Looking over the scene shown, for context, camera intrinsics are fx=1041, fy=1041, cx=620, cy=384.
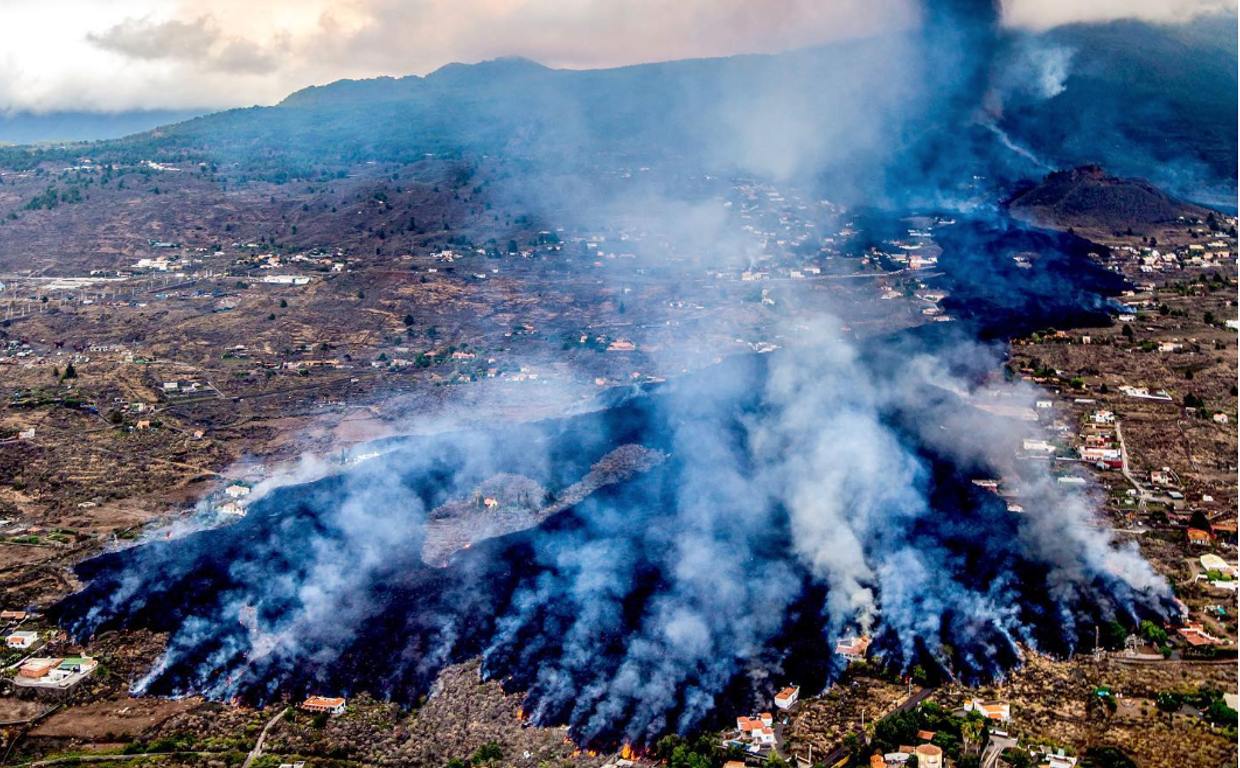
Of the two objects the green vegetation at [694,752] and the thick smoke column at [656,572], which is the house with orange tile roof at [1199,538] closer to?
the thick smoke column at [656,572]

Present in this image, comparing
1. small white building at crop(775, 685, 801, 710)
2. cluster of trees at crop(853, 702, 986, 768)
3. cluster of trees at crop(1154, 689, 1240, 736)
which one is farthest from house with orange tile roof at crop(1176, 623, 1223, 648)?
small white building at crop(775, 685, 801, 710)

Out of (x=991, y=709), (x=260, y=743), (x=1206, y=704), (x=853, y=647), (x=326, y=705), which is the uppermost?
Result: (x=326, y=705)

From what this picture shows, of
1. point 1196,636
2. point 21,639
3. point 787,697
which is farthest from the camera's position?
point 21,639

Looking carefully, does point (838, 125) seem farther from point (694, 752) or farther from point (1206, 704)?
point (694, 752)

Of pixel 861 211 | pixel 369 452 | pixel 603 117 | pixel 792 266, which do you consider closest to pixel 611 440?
pixel 369 452

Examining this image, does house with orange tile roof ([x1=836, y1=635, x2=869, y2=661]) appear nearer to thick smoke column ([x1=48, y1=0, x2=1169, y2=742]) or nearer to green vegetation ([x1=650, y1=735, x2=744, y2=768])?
thick smoke column ([x1=48, y1=0, x2=1169, y2=742])

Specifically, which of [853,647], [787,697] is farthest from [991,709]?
[787,697]

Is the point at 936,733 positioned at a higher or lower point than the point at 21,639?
lower

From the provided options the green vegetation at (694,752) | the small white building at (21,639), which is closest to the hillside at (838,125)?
the small white building at (21,639)
